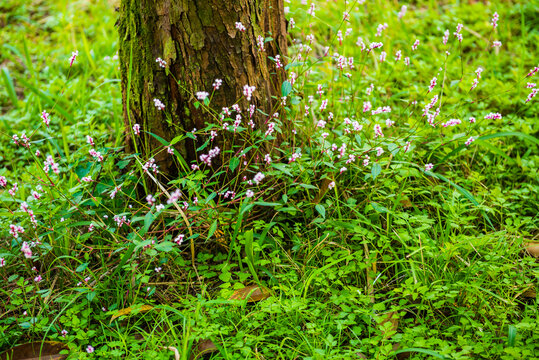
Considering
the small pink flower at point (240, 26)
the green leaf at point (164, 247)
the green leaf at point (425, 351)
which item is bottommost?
the green leaf at point (425, 351)

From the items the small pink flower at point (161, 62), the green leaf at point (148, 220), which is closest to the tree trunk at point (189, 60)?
the small pink flower at point (161, 62)

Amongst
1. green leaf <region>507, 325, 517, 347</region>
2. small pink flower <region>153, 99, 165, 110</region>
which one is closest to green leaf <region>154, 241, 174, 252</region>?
small pink flower <region>153, 99, 165, 110</region>

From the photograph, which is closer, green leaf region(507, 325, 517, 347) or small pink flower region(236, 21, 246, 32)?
green leaf region(507, 325, 517, 347)

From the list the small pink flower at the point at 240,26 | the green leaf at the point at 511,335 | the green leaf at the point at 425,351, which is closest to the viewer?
the green leaf at the point at 425,351

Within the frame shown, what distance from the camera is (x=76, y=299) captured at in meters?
1.98

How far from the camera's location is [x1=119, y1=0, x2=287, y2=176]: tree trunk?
2039 millimetres

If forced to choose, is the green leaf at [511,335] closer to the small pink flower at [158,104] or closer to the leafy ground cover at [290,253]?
the leafy ground cover at [290,253]

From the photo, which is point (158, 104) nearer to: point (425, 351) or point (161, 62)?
point (161, 62)

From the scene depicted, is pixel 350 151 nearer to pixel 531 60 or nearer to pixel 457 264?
pixel 457 264

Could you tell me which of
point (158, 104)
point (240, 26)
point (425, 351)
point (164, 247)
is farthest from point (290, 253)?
point (240, 26)

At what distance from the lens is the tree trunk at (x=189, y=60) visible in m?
2.04

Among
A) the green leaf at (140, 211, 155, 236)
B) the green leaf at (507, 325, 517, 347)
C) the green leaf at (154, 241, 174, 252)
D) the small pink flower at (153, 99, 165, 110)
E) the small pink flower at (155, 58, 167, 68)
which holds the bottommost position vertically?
the green leaf at (507, 325, 517, 347)

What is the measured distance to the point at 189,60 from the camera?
2.09m

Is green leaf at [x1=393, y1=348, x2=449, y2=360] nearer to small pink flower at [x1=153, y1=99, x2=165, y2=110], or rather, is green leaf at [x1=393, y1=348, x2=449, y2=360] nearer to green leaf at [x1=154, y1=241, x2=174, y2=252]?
green leaf at [x1=154, y1=241, x2=174, y2=252]
